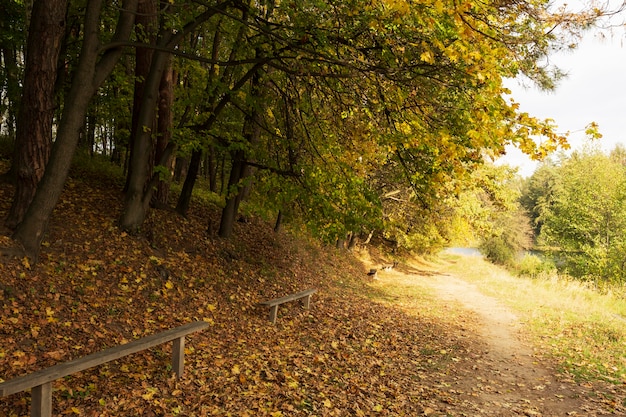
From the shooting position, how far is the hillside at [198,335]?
4.77 m

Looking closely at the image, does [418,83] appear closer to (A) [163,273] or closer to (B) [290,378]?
(B) [290,378]

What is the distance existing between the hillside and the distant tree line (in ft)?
2.58

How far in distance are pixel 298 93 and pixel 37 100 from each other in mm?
4658

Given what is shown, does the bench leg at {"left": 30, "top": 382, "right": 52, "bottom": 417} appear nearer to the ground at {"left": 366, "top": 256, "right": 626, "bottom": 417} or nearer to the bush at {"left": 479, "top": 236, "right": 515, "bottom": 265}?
the ground at {"left": 366, "top": 256, "right": 626, "bottom": 417}

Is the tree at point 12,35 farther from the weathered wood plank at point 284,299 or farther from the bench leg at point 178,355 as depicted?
the bench leg at point 178,355

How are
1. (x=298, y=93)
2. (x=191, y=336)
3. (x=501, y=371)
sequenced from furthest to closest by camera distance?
(x=298, y=93) → (x=501, y=371) → (x=191, y=336)

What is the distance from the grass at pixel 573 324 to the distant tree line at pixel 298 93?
12.7ft

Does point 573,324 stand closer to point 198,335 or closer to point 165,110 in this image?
point 198,335

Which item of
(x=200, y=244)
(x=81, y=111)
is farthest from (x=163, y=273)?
(x=81, y=111)

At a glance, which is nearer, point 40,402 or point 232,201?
point 40,402

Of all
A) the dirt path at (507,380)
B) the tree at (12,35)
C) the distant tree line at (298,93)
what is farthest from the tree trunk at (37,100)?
the dirt path at (507,380)

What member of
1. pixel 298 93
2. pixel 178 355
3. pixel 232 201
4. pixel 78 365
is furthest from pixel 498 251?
pixel 78 365

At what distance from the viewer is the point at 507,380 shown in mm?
7082

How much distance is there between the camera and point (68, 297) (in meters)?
6.00
